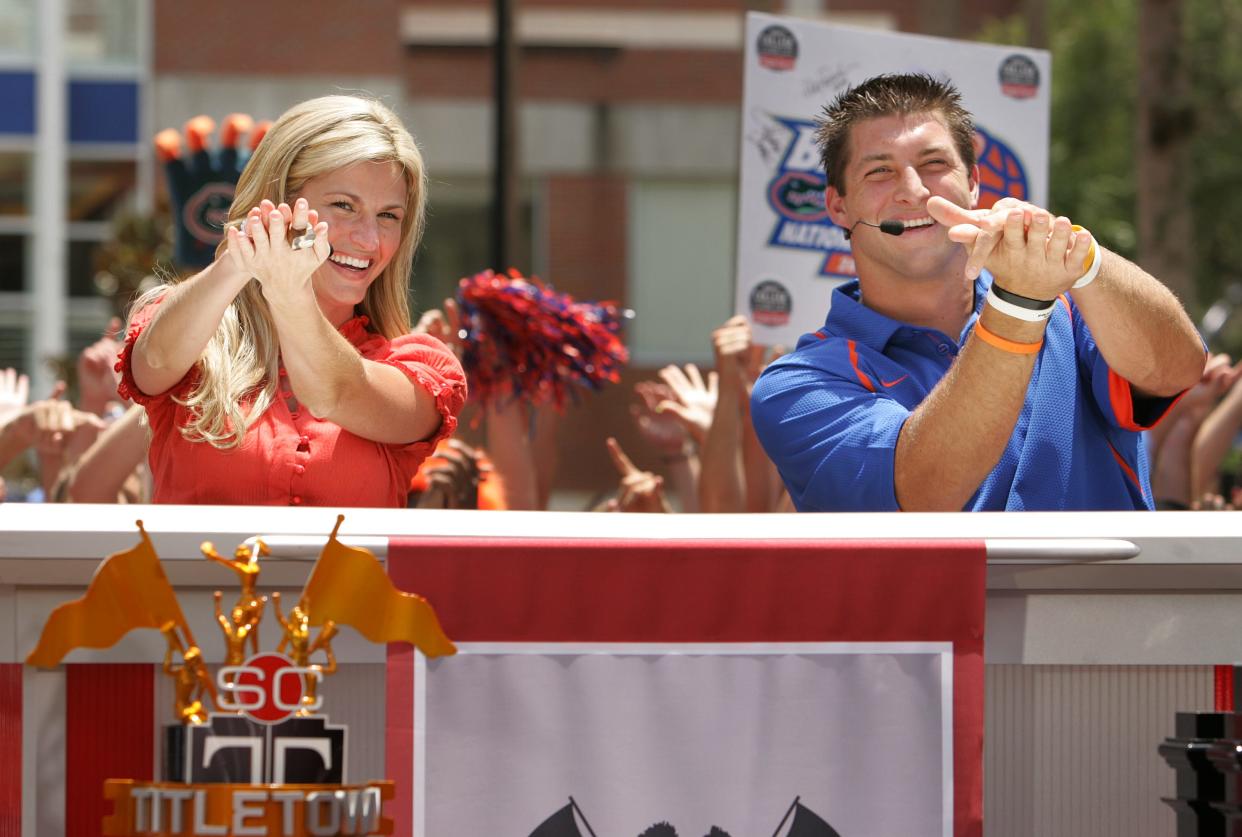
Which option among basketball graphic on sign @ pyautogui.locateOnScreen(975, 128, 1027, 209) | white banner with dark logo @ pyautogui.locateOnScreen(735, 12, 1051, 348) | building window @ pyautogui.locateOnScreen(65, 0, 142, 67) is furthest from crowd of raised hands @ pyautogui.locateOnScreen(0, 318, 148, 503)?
building window @ pyautogui.locateOnScreen(65, 0, 142, 67)

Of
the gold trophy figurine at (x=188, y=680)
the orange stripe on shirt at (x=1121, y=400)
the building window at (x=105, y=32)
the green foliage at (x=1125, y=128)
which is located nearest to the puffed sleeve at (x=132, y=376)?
the gold trophy figurine at (x=188, y=680)

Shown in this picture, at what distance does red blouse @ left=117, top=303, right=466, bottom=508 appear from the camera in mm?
2684

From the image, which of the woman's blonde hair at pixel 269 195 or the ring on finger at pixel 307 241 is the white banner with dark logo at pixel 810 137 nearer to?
the woman's blonde hair at pixel 269 195

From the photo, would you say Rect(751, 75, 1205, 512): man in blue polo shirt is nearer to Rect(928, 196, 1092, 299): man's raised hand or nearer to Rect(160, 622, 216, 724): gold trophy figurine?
Rect(928, 196, 1092, 299): man's raised hand

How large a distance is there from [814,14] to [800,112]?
62.8ft

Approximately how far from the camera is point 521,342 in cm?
480

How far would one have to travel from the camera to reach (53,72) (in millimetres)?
21281

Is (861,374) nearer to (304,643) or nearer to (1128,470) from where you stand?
(1128,470)

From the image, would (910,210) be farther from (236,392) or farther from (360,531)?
(360,531)

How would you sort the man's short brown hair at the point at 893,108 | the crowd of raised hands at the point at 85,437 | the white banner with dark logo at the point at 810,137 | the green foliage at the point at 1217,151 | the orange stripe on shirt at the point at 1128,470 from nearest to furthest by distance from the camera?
the orange stripe on shirt at the point at 1128,470 < the man's short brown hair at the point at 893,108 < the crowd of raised hands at the point at 85,437 < the white banner with dark logo at the point at 810,137 < the green foliage at the point at 1217,151

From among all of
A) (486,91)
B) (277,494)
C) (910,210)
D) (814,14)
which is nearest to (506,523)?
(277,494)

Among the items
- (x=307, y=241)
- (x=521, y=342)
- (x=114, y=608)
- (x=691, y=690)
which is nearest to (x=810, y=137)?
(x=521, y=342)

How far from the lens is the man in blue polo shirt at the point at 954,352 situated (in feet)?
8.32

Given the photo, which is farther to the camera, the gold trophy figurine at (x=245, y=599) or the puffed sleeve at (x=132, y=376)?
the puffed sleeve at (x=132, y=376)
